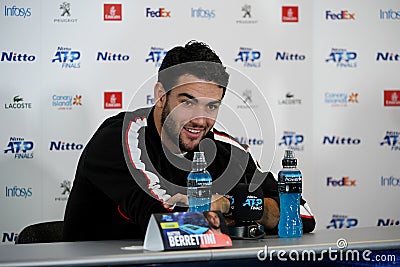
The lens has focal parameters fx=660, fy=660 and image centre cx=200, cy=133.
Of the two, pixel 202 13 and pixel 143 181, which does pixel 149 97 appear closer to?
pixel 202 13

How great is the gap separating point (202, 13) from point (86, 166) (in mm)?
2509

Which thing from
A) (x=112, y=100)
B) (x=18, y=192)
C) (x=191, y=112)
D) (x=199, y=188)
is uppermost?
(x=191, y=112)

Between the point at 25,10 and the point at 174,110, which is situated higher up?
the point at 25,10

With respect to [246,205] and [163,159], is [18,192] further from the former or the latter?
[246,205]

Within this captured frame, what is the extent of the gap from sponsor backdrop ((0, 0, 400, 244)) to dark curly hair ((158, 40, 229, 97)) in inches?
63.0

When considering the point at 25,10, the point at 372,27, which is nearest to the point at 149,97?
the point at 25,10

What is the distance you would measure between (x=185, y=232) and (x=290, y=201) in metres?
0.49

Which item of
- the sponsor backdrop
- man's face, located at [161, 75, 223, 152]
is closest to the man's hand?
man's face, located at [161, 75, 223, 152]

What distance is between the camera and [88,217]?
2480 millimetres

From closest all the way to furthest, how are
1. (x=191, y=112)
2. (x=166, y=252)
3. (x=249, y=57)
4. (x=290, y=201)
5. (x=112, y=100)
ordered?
(x=166, y=252), (x=290, y=201), (x=191, y=112), (x=112, y=100), (x=249, y=57)

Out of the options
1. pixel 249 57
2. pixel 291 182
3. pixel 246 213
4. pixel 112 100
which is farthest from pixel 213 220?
pixel 249 57

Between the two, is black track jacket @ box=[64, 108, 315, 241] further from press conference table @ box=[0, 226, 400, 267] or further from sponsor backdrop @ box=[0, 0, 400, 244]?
sponsor backdrop @ box=[0, 0, 400, 244]

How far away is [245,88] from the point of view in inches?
174

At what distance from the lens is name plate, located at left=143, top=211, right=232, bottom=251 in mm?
1832
